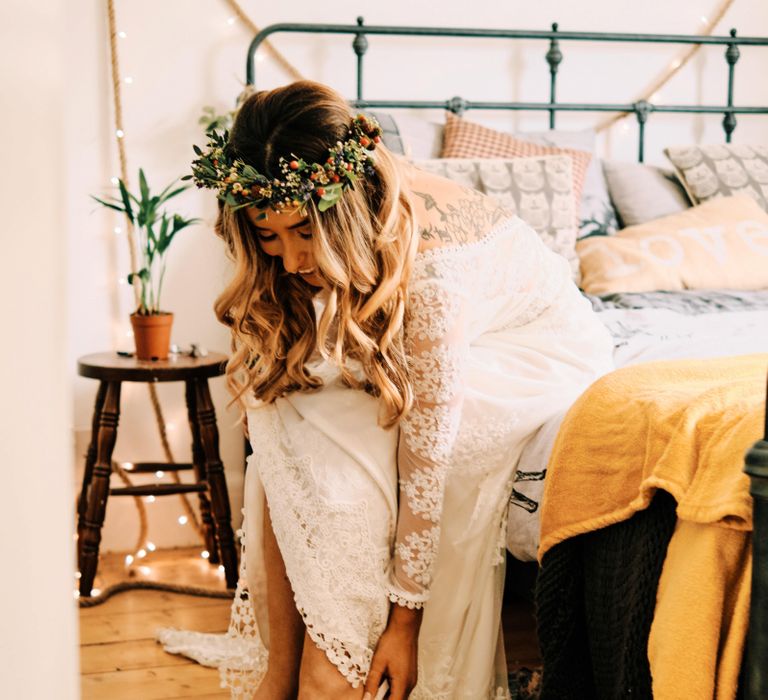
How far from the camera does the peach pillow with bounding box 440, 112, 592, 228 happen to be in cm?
244

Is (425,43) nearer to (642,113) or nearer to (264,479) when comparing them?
(642,113)

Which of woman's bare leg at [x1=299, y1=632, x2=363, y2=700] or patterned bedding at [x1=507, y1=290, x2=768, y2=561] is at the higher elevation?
patterned bedding at [x1=507, y1=290, x2=768, y2=561]

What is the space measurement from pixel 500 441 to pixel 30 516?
1156 mm

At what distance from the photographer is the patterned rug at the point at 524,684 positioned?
166 centimetres

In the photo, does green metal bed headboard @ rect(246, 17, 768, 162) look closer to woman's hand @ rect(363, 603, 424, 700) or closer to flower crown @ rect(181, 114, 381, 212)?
flower crown @ rect(181, 114, 381, 212)

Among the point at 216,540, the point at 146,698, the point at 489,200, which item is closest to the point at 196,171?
the point at 489,200

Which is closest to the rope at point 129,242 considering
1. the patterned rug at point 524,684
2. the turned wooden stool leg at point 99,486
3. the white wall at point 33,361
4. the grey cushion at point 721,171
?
the turned wooden stool leg at point 99,486

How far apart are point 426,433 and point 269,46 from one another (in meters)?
1.72

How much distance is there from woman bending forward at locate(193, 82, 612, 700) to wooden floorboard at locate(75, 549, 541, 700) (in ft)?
1.44

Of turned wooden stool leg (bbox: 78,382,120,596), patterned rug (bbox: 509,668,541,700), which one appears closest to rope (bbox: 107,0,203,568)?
turned wooden stool leg (bbox: 78,382,120,596)

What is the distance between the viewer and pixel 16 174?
0.71 feet

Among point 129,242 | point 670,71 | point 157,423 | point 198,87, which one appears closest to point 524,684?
point 157,423

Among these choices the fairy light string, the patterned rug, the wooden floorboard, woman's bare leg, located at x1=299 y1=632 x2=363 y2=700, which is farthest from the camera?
the fairy light string

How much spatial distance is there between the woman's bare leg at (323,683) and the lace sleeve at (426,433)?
126 millimetres
